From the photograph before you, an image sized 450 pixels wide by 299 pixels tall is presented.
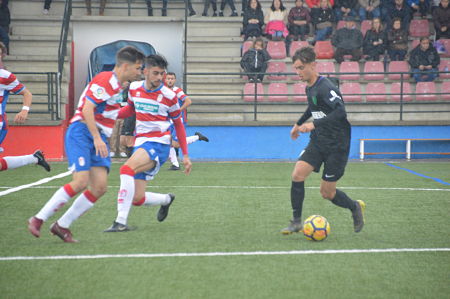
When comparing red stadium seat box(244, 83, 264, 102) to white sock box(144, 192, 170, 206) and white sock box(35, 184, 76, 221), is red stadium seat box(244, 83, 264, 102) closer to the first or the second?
white sock box(144, 192, 170, 206)

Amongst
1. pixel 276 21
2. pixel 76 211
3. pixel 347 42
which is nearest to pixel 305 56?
pixel 76 211

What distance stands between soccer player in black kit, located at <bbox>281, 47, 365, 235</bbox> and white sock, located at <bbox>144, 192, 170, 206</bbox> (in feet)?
4.54

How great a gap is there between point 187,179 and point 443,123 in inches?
333

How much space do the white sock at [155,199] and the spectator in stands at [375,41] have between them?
13341 millimetres

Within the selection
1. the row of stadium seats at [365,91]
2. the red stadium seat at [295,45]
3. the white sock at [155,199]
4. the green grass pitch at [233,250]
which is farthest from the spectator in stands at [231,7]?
the white sock at [155,199]

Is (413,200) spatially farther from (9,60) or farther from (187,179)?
(9,60)

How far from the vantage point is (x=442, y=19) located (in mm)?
19391

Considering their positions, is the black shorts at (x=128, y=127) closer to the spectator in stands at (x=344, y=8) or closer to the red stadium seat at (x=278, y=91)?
the red stadium seat at (x=278, y=91)

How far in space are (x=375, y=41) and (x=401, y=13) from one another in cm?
160

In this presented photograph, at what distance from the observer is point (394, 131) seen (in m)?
17.0

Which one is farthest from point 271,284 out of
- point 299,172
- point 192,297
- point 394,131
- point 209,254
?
A: point 394,131

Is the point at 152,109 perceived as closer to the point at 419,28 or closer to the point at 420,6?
the point at 419,28

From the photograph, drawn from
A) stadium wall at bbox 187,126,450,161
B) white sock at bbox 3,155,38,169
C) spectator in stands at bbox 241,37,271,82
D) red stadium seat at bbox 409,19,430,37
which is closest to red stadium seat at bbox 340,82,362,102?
stadium wall at bbox 187,126,450,161

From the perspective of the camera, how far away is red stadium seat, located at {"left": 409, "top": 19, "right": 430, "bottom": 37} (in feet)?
65.9
